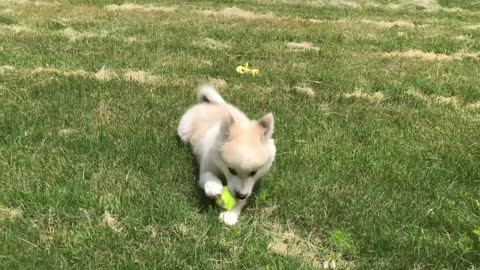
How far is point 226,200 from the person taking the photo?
4.49m

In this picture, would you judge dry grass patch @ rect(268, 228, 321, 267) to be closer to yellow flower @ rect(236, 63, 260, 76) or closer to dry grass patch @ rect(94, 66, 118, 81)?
dry grass patch @ rect(94, 66, 118, 81)

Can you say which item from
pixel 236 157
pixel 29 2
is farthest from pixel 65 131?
pixel 29 2

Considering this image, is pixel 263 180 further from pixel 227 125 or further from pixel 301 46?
pixel 301 46

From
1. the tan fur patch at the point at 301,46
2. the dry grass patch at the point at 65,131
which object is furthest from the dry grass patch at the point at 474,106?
the dry grass patch at the point at 65,131

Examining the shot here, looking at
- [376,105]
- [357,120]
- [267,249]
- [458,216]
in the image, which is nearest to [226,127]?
[267,249]

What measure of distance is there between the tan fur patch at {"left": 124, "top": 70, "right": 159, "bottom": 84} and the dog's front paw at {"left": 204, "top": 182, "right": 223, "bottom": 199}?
14.7ft

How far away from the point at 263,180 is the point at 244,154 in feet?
3.81

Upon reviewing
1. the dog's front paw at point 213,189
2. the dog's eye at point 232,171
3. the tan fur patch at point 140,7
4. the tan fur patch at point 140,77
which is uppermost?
the dog's eye at point 232,171

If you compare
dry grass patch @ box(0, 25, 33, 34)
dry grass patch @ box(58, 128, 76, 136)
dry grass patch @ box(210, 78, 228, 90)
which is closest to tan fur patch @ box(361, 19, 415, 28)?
dry grass patch @ box(210, 78, 228, 90)

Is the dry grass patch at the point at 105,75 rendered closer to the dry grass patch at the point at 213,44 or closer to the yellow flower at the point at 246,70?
the yellow flower at the point at 246,70

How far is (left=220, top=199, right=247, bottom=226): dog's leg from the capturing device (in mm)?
4484

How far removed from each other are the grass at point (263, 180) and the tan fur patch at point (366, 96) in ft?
0.32

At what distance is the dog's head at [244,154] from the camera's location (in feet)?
13.8

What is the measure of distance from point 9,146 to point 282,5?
72.3 feet
